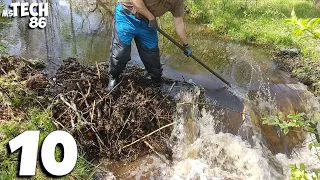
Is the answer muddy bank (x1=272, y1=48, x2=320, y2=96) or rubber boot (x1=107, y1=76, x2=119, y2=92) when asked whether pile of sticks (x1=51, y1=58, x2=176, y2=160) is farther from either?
muddy bank (x1=272, y1=48, x2=320, y2=96)

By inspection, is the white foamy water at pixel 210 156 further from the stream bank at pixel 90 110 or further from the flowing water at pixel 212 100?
the stream bank at pixel 90 110

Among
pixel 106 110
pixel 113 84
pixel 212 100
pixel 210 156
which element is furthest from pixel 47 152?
pixel 212 100

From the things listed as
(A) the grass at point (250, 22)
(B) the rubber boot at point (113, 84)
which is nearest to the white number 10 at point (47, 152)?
(B) the rubber boot at point (113, 84)

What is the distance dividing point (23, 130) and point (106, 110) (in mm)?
912

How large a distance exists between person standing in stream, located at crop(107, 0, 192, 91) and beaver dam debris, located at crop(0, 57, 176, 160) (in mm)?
236

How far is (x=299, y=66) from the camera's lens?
5836 mm

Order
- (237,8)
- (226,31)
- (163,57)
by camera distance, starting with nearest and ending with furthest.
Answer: (163,57) < (226,31) < (237,8)

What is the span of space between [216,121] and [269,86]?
1498mm

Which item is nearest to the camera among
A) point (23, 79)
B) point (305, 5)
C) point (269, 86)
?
point (23, 79)

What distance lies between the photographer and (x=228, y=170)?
11.9 ft

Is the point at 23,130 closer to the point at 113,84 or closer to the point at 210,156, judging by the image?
the point at 113,84

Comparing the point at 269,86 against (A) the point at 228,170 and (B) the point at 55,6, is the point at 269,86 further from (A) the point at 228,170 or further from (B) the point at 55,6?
(B) the point at 55,6

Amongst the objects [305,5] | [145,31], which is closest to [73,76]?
[145,31]

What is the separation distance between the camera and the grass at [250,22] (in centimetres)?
669
